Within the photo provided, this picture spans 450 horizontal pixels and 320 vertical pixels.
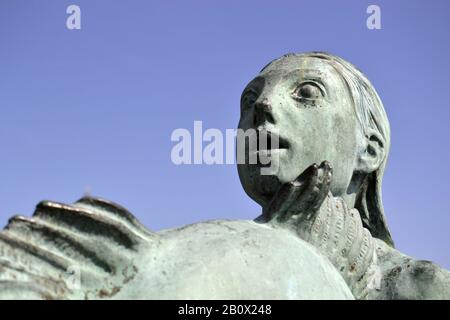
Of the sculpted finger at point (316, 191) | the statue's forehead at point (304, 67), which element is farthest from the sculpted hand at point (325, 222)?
the statue's forehead at point (304, 67)

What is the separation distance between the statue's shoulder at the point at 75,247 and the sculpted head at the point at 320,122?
1.30m

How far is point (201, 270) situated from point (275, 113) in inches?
56.7

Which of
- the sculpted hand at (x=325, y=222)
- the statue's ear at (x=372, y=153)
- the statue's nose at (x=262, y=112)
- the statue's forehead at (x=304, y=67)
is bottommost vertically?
the sculpted hand at (x=325, y=222)

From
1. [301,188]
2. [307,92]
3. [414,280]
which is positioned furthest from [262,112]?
[414,280]

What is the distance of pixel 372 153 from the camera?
4914 mm

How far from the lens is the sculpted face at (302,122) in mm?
4496

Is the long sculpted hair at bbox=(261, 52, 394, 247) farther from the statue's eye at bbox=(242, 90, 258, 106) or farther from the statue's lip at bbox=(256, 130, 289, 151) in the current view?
the statue's lip at bbox=(256, 130, 289, 151)

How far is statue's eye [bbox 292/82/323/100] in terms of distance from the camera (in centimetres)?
463

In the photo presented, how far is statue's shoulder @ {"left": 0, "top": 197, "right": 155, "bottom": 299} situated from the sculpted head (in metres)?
1.30

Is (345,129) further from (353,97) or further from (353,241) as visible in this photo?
(353,241)

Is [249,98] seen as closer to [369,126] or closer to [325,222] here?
[369,126]

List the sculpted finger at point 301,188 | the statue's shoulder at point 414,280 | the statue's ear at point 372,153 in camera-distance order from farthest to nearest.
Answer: the statue's ear at point 372,153
the statue's shoulder at point 414,280
the sculpted finger at point 301,188

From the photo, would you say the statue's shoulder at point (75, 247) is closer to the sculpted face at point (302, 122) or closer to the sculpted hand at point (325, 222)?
the sculpted hand at point (325, 222)
